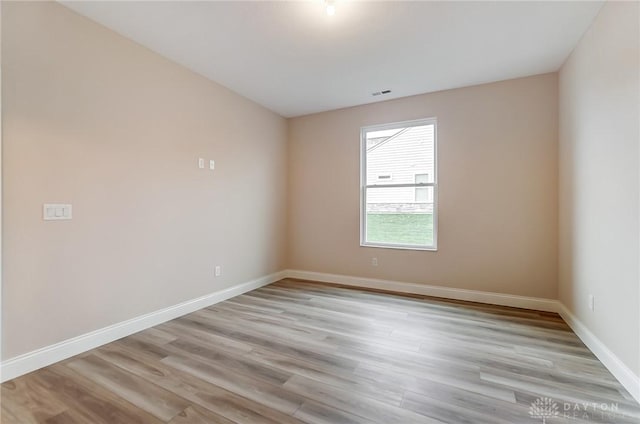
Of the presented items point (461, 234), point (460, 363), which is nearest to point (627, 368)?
point (460, 363)

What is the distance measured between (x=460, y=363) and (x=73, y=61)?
3860mm

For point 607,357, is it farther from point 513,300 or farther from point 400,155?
point 400,155

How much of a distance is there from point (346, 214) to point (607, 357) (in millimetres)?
3111

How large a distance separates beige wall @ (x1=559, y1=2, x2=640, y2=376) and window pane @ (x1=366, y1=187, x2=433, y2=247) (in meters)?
1.49

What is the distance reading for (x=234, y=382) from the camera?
6.15 feet

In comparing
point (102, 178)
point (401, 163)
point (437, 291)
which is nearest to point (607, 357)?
point (437, 291)

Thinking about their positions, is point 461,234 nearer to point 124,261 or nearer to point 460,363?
point 460,363

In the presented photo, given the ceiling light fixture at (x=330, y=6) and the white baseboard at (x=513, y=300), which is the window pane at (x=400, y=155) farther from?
the ceiling light fixture at (x=330, y=6)

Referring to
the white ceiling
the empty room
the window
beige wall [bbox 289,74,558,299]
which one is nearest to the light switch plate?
the empty room

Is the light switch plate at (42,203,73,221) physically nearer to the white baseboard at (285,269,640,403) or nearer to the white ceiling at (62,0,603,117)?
the white ceiling at (62,0,603,117)

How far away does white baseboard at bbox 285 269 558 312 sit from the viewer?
3276 mm

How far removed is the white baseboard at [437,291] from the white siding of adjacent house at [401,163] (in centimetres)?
121

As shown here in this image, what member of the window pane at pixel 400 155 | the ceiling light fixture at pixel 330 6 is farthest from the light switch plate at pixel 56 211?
the window pane at pixel 400 155

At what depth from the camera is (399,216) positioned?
414cm
